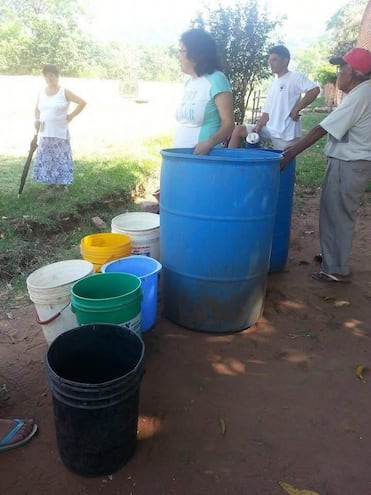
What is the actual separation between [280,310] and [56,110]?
411 cm

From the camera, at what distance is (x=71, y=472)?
183 centimetres

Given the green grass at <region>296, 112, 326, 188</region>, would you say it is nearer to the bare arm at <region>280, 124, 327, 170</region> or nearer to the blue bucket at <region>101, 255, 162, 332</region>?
the bare arm at <region>280, 124, 327, 170</region>

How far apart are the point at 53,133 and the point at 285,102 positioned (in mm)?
3107

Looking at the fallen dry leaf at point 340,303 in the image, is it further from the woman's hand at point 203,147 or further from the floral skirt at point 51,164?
the floral skirt at point 51,164

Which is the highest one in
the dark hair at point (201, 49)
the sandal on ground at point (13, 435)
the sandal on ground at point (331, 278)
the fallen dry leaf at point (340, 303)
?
the dark hair at point (201, 49)

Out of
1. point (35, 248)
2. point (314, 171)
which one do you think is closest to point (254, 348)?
point (35, 248)

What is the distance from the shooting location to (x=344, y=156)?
3344 mm

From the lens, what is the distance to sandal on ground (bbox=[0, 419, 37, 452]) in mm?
1916

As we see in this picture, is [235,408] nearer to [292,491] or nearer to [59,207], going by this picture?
[292,491]

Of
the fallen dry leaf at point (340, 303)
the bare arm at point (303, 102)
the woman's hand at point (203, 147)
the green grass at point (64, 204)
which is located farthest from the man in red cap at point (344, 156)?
the green grass at point (64, 204)

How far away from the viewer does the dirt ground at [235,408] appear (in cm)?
181

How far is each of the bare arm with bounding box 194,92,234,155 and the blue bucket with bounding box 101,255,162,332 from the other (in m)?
0.85

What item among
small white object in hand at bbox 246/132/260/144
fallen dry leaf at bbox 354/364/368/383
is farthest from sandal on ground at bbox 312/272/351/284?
small white object in hand at bbox 246/132/260/144

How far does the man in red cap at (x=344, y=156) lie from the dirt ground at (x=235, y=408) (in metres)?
0.49
